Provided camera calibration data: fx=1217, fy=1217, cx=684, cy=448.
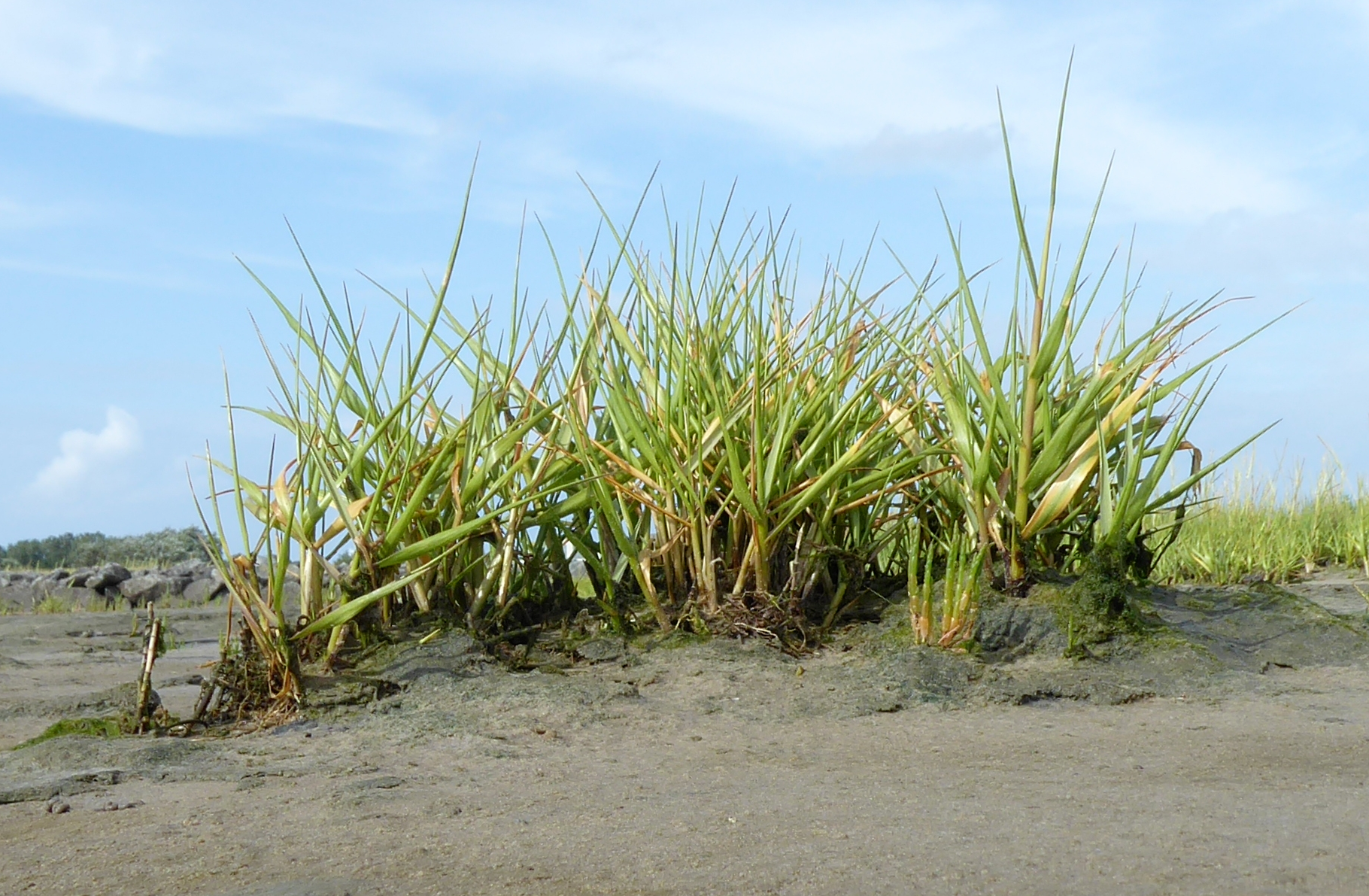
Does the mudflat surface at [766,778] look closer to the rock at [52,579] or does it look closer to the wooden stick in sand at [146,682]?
the wooden stick in sand at [146,682]

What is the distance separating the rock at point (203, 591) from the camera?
9578 millimetres

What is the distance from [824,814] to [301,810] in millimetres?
986

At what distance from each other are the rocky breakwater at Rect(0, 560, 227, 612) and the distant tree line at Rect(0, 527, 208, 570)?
3.95m

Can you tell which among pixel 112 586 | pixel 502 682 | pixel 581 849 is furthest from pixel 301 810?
pixel 112 586

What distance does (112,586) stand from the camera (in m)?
9.80

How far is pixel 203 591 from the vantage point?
31.9 feet

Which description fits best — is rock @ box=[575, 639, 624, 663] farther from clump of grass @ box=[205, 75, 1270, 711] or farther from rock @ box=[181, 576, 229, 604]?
rock @ box=[181, 576, 229, 604]

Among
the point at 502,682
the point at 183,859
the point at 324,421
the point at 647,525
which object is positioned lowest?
the point at 183,859

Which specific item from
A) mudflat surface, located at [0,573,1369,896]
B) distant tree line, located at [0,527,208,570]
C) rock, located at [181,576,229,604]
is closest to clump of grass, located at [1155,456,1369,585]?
mudflat surface, located at [0,573,1369,896]

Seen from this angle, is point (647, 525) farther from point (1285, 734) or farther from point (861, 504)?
point (1285, 734)

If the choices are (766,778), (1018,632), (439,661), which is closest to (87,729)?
(439,661)

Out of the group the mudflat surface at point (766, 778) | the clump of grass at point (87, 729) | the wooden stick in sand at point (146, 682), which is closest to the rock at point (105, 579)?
the mudflat surface at point (766, 778)

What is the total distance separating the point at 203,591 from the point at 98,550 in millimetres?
6231

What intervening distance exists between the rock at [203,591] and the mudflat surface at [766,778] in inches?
232
